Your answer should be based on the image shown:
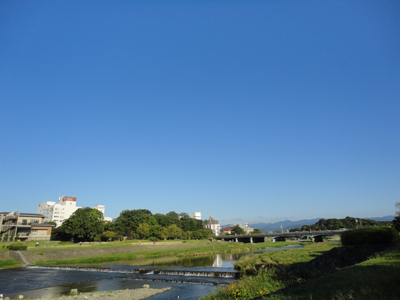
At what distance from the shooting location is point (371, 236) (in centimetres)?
2283

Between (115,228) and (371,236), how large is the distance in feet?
344

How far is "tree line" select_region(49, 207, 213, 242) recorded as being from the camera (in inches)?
3128

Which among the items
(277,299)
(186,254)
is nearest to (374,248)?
(277,299)

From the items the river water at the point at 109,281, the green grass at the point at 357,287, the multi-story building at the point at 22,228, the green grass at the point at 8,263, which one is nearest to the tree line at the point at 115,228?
the multi-story building at the point at 22,228

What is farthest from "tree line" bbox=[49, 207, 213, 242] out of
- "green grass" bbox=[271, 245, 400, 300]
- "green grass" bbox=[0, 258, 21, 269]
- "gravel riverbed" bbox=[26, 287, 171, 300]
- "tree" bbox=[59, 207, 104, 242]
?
"green grass" bbox=[271, 245, 400, 300]

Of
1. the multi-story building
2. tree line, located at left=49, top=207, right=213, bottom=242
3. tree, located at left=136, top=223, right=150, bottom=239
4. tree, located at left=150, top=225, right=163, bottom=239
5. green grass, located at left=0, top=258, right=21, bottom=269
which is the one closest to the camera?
green grass, located at left=0, top=258, right=21, bottom=269

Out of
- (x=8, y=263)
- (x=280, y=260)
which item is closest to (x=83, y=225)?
(x=8, y=263)

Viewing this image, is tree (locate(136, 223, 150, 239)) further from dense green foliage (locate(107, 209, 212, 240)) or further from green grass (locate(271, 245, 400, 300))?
green grass (locate(271, 245, 400, 300))

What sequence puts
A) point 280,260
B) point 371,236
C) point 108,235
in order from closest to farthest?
point 371,236
point 280,260
point 108,235

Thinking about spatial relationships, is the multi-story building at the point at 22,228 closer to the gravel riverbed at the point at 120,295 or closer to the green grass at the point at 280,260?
the gravel riverbed at the point at 120,295

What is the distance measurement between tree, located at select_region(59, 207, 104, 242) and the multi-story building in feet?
32.9

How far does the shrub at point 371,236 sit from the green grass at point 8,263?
2054 inches

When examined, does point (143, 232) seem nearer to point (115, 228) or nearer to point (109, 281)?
point (115, 228)

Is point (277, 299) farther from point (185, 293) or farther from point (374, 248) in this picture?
point (185, 293)
